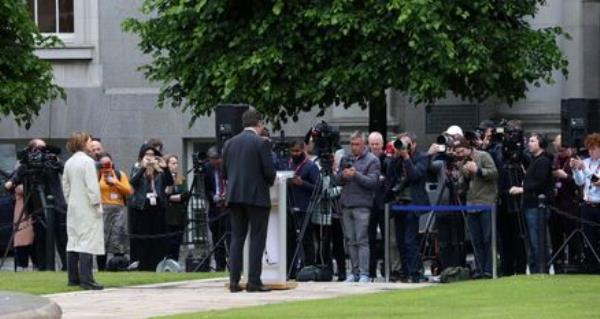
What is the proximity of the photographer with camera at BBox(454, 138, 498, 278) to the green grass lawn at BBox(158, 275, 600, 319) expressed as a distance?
7.59ft

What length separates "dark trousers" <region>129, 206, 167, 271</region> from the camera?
28219 millimetres

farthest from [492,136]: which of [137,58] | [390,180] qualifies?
[137,58]

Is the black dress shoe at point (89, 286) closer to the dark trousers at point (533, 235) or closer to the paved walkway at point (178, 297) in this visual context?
the paved walkway at point (178, 297)

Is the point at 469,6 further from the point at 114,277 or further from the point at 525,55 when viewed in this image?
the point at 114,277

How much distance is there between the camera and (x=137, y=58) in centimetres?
4044

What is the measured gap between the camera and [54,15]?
133 feet

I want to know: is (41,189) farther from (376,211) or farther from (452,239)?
(452,239)

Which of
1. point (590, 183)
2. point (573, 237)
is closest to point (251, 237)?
point (573, 237)

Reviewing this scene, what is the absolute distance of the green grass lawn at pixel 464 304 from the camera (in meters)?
18.5

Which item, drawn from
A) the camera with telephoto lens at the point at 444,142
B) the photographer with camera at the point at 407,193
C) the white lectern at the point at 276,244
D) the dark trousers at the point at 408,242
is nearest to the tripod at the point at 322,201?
the photographer with camera at the point at 407,193

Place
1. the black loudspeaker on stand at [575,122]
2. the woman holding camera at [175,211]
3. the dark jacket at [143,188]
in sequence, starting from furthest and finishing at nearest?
the woman holding camera at [175,211]
the dark jacket at [143,188]
the black loudspeaker on stand at [575,122]

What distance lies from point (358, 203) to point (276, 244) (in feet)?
7.12

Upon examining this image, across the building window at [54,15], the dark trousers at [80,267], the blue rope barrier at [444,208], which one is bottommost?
the dark trousers at [80,267]

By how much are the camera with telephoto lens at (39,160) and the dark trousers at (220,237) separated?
2249 millimetres
